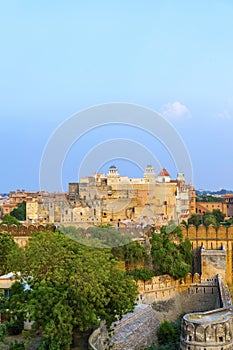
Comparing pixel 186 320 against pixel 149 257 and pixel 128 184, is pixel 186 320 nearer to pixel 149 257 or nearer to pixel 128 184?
pixel 149 257

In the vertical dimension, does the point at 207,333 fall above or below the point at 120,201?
below

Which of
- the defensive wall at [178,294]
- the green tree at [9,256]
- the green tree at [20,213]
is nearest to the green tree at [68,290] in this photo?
the green tree at [9,256]

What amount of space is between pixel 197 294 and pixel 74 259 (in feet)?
34.5

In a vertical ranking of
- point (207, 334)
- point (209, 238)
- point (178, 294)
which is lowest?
point (178, 294)

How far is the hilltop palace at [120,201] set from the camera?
4594 centimetres

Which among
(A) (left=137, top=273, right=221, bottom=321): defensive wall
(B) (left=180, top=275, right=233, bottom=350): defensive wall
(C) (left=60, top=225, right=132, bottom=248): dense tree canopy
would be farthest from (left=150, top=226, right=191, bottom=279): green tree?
(B) (left=180, top=275, right=233, bottom=350): defensive wall

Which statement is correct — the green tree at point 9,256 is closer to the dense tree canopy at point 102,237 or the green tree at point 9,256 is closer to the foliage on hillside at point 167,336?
the dense tree canopy at point 102,237

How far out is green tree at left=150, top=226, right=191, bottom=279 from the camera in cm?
2478

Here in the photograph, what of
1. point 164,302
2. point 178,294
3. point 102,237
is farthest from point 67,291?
point 102,237

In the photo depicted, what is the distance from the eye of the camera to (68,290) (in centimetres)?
1506

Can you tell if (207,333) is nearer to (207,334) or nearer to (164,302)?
(207,334)

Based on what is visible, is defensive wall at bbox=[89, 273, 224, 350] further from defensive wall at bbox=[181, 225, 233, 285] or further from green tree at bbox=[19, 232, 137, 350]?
defensive wall at bbox=[181, 225, 233, 285]

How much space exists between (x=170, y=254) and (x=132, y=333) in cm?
726

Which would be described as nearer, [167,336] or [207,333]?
[207,333]
